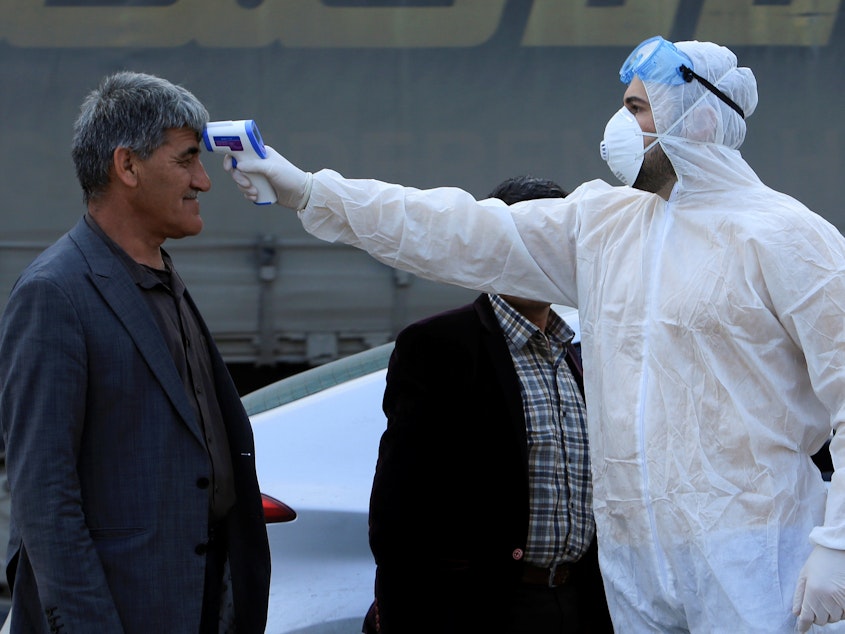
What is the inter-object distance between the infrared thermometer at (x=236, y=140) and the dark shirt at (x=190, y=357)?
0.25 meters

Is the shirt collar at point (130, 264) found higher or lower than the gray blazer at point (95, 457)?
higher

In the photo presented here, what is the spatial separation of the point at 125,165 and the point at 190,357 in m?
0.40

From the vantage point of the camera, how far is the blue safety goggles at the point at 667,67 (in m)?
2.35

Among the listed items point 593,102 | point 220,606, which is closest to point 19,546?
point 220,606

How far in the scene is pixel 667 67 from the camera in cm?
235

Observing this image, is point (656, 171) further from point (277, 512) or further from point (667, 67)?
point (277, 512)

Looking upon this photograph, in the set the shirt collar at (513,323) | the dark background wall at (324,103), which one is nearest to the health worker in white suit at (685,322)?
the shirt collar at (513,323)

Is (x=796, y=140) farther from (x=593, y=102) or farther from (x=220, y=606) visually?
(x=220, y=606)

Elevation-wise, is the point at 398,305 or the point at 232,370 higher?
the point at 398,305

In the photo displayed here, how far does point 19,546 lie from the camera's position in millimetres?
2215

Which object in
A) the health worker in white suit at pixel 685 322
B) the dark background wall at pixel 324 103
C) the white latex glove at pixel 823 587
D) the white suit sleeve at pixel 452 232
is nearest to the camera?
the white latex glove at pixel 823 587

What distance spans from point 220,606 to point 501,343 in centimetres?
83

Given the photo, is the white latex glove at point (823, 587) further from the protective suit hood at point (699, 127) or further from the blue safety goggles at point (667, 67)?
the blue safety goggles at point (667, 67)

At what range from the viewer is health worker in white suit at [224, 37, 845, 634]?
218 centimetres
